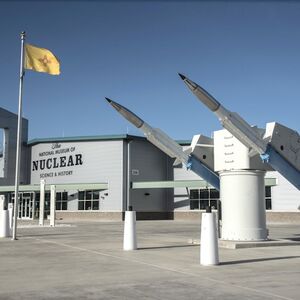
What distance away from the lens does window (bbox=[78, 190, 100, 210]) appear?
1918 inches

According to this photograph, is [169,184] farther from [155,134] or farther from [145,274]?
[145,274]

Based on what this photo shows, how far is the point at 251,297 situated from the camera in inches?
302

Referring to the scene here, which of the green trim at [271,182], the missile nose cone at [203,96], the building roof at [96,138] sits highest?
the building roof at [96,138]

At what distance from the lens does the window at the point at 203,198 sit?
47625 mm

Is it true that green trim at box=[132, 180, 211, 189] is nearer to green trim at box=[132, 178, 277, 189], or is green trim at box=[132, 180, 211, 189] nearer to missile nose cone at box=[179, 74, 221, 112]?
green trim at box=[132, 178, 277, 189]

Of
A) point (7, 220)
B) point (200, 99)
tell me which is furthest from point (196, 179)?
point (200, 99)

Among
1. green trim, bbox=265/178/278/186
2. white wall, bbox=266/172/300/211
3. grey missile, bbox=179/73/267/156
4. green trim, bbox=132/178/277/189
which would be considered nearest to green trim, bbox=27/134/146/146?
green trim, bbox=132/178/277/189

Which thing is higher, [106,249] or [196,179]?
[196,179]

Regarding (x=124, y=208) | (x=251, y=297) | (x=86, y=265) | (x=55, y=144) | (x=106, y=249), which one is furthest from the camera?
(x=55, y=144)

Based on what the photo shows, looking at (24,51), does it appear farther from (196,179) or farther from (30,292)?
(196,179)

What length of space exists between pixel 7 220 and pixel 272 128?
11.0m

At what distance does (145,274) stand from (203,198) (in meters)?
38.7

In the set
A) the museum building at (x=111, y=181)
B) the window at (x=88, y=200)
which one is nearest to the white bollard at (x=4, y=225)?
the museum building at (x=111, y=181)

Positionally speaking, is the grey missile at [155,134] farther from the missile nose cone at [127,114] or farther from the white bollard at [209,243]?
the white bollard at [209,243]
